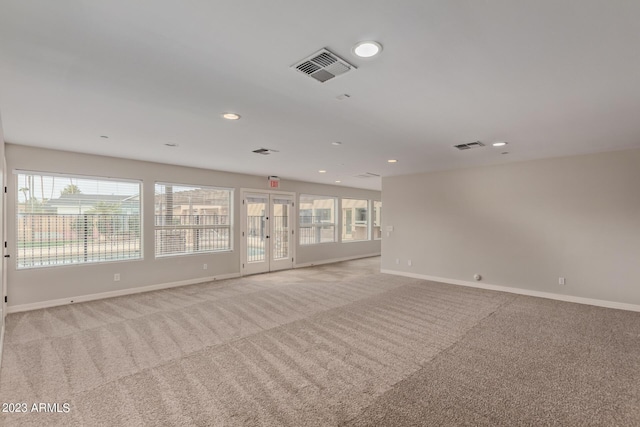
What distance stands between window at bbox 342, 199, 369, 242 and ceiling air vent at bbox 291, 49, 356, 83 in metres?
7.59

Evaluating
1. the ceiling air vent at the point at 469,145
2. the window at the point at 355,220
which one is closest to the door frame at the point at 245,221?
the window at the point at 355,220

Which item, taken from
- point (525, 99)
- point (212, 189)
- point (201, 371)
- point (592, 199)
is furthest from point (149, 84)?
point (592, 199)

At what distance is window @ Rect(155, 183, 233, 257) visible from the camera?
5.96m

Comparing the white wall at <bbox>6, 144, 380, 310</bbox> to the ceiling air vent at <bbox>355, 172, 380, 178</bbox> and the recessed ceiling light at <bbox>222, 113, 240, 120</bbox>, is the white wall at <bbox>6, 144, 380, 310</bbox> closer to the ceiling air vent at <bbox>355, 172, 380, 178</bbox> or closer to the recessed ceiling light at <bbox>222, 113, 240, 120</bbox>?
the ceiling air vent at <bbox>355, 172, 380, 178</bbox>

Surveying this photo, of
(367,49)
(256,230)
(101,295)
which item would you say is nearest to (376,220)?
(256,230)

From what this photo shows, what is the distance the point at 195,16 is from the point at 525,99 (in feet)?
8.78

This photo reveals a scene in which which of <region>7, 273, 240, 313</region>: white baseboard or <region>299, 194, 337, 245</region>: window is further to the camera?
<region>299, 194, 337, 245</region>: window

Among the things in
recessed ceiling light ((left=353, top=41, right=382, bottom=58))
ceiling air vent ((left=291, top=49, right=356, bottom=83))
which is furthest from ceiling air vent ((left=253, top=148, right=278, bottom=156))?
recessed ceiling light ((left=353, top=41, right=382, bottom=58))

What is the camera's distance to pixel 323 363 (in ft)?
9.55

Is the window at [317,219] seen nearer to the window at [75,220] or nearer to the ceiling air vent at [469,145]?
the window at [75,220]

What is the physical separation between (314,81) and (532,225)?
201 inches

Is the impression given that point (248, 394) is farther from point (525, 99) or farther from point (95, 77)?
point (525, 99)

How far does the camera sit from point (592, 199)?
16.2 feet

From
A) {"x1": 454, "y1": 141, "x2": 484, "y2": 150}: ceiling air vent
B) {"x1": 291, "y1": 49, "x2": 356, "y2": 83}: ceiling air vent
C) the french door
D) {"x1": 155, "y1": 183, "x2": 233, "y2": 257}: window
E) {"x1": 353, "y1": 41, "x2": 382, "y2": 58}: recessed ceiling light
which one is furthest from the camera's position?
the french door
